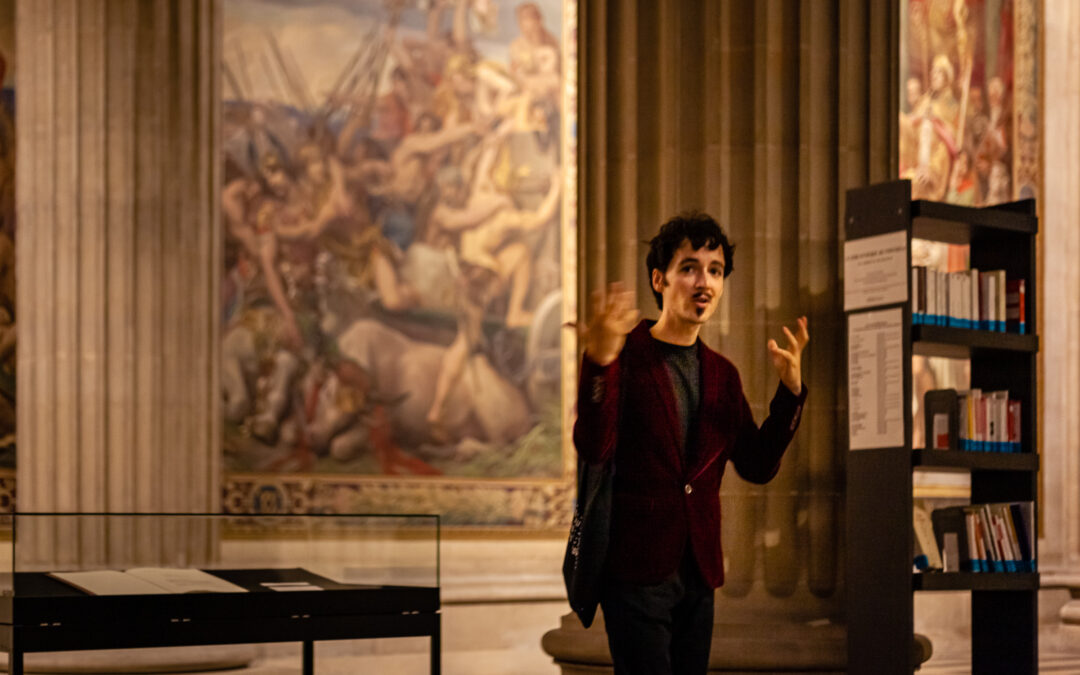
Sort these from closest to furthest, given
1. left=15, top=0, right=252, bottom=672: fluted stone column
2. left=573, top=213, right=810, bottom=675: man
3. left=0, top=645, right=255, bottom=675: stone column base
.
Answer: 1. left=573, top=213, right=810, bottom=675: man
2. left=0, top=645, right=255, bottom=675: stone column base
3. left=15, top=0, right=252, bottom=672: fluted stone column

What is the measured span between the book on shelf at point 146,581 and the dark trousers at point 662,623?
1013 millimetres

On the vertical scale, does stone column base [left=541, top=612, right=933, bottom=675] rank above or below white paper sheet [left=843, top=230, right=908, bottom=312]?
below

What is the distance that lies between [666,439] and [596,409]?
0.29m

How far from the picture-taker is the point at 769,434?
427 centimetres

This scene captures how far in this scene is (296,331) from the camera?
37.7ft

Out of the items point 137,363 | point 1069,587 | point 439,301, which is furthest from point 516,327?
point 1069,587

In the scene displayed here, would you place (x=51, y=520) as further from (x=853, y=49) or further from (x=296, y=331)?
(x=296, y=331)

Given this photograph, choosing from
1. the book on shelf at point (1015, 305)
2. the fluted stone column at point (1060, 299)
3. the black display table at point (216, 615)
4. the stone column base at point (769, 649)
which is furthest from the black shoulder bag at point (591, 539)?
the fluted stone column at point (1060, 299)

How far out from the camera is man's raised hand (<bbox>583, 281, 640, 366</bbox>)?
12.4 ft

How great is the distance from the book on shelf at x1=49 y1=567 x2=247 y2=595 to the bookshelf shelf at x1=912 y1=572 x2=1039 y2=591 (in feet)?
8.44

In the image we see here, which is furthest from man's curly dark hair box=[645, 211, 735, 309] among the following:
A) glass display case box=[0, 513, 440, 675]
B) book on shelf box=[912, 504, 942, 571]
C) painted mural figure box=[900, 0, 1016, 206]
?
painted mural figure box=[900, 0, 1016, 206]

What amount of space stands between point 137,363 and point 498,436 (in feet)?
12.0

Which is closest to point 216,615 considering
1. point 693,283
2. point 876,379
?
point 693,283

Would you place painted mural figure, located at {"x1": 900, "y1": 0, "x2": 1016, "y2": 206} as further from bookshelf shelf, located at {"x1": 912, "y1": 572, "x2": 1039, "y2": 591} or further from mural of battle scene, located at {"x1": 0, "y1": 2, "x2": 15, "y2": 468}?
bookshelf shelf, located at {"x1": 912, "y1": 572, "x2": 1039, "y2": 591}
